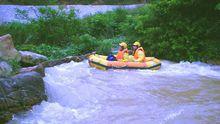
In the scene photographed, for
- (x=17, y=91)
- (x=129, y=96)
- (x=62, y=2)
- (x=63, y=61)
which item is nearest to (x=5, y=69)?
(x=17, y=91)

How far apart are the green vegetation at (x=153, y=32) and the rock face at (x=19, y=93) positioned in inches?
191

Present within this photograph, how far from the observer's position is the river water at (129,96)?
30.2 feet

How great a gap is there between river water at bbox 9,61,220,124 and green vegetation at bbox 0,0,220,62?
1.01 meters

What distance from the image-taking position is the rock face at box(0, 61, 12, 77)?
986cm

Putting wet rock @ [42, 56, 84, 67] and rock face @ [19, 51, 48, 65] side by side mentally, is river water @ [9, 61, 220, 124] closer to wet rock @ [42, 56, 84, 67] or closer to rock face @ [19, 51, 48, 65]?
wet rock @ [42, 56, 84, 67]

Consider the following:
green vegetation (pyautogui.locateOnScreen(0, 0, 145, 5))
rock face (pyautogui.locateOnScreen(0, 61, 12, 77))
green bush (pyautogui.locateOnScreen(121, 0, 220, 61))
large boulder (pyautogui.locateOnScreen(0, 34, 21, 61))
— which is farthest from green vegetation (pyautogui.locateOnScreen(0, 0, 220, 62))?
green vegetation (pyautogui.locateOnScreen(0, 0, 145, 5))

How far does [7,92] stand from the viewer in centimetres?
910

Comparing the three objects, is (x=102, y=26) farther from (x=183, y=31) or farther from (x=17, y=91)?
(x=17, y=91)

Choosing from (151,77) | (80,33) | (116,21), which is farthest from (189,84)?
(116,21)

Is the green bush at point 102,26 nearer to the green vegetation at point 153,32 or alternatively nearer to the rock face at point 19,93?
the green vegetation at point 153,32

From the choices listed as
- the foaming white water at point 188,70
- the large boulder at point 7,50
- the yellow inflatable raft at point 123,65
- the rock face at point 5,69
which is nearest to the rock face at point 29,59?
the large boulder at point 7,50

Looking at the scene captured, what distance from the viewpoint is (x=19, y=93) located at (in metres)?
9.31

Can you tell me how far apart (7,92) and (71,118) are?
1443 millimetres

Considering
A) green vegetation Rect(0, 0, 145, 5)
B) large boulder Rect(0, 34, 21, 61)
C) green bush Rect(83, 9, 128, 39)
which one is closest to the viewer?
large boulder Rect(0, 34, 21, 61)
